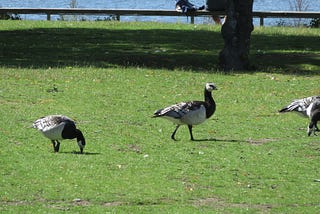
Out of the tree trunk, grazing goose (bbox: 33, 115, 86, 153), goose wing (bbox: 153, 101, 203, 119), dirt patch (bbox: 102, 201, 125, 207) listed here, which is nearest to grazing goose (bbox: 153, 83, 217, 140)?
goose wing (bbox: 153, 101, 203, 119)

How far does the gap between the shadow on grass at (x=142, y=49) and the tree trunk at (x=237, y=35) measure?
1.63ft

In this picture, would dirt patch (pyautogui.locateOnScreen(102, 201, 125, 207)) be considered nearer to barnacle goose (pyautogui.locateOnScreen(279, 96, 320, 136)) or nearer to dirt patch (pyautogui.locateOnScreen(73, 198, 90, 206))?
dirt patch (pyautogui.locateOnScreen(73, 198, 90, 206))

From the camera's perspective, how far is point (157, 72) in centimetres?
2548

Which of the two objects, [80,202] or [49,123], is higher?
[49,123]

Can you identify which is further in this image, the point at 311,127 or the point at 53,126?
the point at 311,127

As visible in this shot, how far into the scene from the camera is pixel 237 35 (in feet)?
87.7

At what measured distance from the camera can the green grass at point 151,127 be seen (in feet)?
38.7

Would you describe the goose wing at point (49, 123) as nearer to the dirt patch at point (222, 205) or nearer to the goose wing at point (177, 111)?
the goose wing at point (177, 111)

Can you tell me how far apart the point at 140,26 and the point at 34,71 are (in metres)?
11.9

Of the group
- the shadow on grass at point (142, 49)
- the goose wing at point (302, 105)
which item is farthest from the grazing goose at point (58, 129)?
the shadow on grass at point (142, 49)

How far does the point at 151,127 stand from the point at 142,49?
12773 millimetres

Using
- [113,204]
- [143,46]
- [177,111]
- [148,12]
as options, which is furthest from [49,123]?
[148,12]

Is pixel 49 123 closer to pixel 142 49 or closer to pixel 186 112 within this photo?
pixel 186 112

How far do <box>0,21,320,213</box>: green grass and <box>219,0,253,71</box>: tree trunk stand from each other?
611mm
